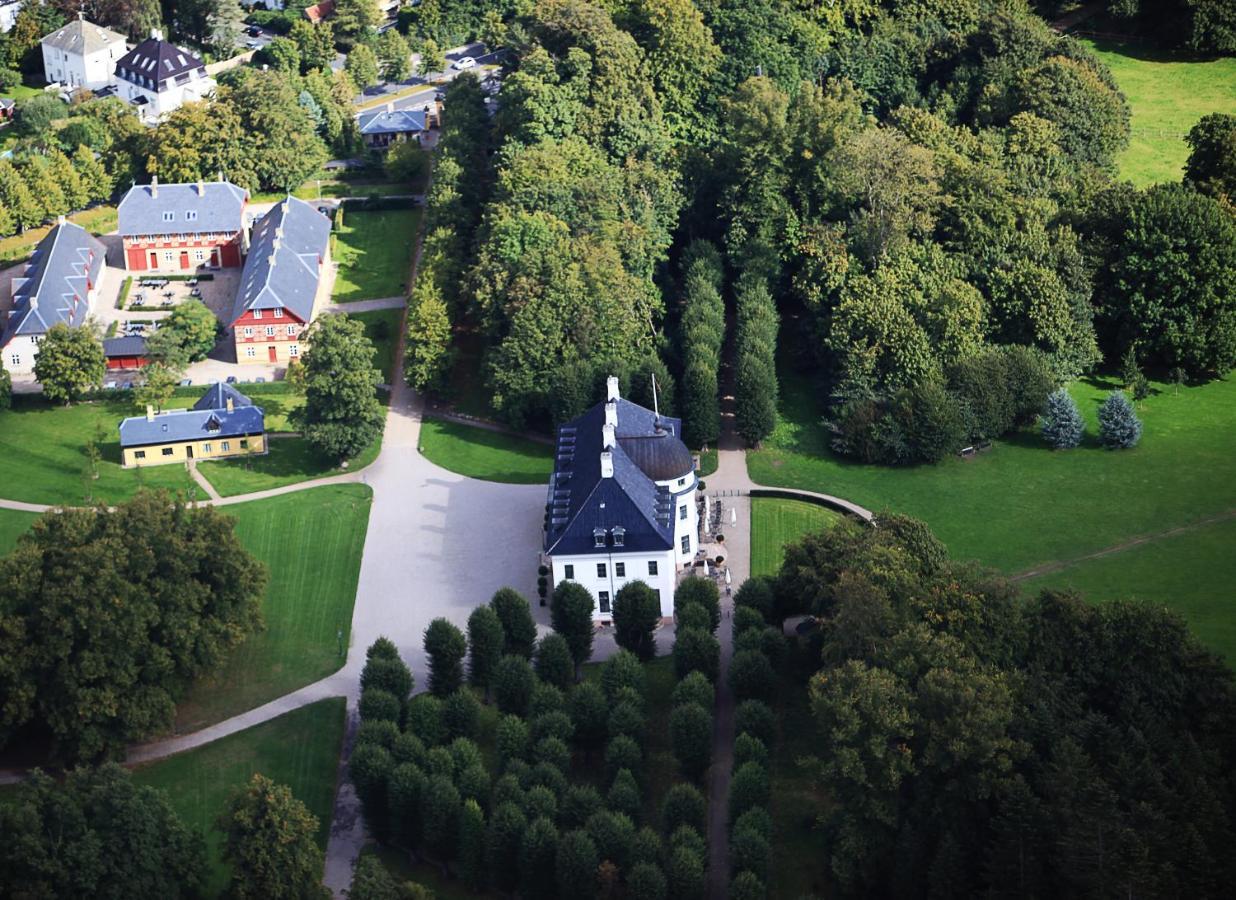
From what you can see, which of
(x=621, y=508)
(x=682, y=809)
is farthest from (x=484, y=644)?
(x=682, y=809)

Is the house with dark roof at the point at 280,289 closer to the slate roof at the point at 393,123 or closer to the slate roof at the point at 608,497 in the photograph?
the slate roof at the point at 393,123

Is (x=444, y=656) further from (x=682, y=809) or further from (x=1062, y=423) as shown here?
(x=1062, y=423)

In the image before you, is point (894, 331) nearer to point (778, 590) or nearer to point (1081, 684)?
point (778, 590)

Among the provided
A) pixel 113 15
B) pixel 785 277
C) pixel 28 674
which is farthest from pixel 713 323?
pixel 113 15

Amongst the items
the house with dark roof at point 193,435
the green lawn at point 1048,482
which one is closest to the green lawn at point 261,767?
the house with dark roof at point 193,435

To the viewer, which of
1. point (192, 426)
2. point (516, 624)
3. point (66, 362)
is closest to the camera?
point (516, 624)
